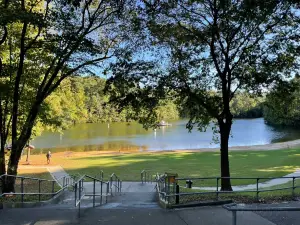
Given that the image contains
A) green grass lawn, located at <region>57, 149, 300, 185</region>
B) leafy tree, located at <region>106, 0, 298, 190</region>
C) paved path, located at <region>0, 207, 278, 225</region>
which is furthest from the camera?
green grass lawn, located at <region>57, 149, 300, 185</region>

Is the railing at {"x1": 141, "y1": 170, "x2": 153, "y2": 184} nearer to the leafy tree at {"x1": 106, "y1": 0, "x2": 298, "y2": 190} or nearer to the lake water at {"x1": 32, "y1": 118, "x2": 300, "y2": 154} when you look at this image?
the leafy tree at {"x1": 106, "y1": 0, "x2": 298, "y2": 190}

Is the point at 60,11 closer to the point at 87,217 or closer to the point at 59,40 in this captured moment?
the point at 59,40

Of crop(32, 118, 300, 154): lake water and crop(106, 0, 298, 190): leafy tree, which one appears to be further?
crop(32, 118, 300, 154): lake water

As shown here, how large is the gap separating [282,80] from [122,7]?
6584 mm

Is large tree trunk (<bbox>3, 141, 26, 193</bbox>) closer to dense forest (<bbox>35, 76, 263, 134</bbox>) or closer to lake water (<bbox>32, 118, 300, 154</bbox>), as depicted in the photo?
dense forest (<bbox>35, 76, 263, 134</bbox>)

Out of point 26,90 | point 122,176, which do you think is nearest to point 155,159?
point 122,176

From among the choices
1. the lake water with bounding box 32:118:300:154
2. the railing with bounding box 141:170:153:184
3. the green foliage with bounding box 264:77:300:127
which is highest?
the green foliage with bounding box 264:77:300:127

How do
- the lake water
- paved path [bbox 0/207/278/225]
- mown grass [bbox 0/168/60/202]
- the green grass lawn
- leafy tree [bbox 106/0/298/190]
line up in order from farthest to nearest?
1. the lake water
2. the green grass lawn
3. mown grass [bbox 0/168/60/202]
4. leafy tree [bbox 106/0/298/190]
5. paved path [bbox 0/207/278/225]

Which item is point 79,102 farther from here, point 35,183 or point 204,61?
point 204,61

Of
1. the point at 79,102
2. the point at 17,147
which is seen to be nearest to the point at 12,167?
the point at 17,147

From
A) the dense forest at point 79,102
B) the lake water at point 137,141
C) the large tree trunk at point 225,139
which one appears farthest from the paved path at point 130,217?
the lake water at point 137,141

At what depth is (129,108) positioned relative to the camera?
14859 mm

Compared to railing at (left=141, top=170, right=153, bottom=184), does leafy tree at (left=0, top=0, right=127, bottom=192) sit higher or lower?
higher

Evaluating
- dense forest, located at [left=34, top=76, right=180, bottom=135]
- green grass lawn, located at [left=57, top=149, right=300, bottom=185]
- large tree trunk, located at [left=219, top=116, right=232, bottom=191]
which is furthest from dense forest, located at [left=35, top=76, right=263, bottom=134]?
green grass lawn, located at [left=57, top=149, right=300, bottom=185]
